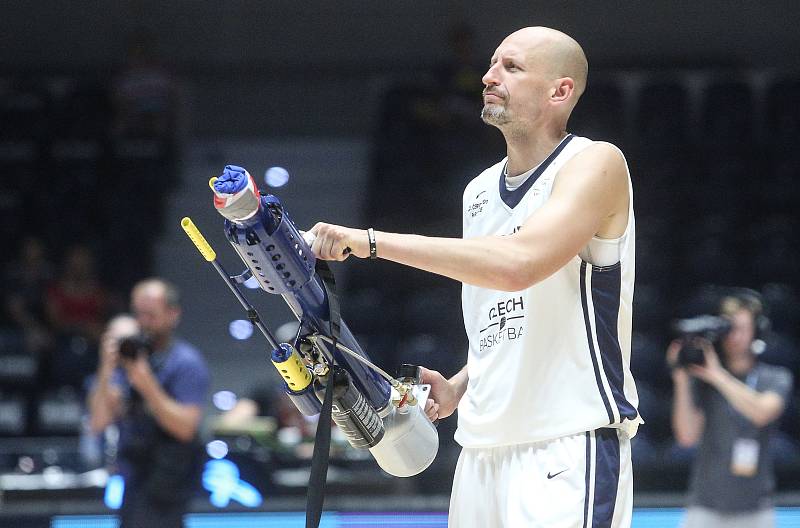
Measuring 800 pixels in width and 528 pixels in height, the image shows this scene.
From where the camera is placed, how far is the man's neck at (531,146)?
330 cm

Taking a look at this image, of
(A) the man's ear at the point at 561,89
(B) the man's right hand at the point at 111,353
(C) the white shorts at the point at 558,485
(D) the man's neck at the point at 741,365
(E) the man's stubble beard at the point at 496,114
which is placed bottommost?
(C) the white shorts at the point at 558,485

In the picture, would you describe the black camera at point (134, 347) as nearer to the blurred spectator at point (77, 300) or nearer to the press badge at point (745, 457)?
the press badge at point (745, 457)

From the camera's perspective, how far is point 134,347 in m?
5.91

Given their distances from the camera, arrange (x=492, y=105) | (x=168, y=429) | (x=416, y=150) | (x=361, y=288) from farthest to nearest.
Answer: (x=416, y=150), (x=361, y=288), (x=168, y=429), (x=492, y=105)

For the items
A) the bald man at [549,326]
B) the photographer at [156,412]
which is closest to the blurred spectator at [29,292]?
the photographer at [156,412]

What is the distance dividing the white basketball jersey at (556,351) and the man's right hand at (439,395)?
196mm

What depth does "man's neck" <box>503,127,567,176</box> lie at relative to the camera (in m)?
3.30

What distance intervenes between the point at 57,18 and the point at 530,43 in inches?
412

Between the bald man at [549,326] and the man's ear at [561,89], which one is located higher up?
the man's ear at [561,89]

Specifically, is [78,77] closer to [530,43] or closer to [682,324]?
[682,324]

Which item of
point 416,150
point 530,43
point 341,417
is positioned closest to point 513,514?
point 341,417

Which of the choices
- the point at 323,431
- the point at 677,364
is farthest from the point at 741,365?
the point at 323,431

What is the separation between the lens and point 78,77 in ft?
42.7

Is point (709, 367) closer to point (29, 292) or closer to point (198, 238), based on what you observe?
point (198, 238)
